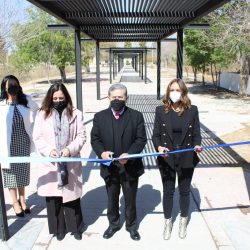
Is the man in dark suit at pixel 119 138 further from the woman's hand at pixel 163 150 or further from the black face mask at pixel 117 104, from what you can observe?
the woman's hand at pixel 163 150

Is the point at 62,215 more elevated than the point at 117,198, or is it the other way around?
the point at 117,198

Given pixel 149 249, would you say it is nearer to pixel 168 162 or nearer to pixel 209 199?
pixel 168 162

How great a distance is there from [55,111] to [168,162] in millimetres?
1289

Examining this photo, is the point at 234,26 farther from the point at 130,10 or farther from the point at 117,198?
the point at 117,198

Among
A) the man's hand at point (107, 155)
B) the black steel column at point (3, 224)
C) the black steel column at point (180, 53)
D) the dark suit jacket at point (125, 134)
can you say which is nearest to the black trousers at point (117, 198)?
the dark suit jacket at point (125, 134)

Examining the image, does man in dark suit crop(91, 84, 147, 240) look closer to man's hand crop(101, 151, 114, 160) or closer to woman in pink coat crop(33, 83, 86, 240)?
man's hand crop(101, 151, 114, 160)

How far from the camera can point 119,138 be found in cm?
353

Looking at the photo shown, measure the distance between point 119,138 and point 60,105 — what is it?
2.22ft

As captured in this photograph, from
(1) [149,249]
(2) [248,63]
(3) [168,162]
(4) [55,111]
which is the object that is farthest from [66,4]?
(2) [248,63]

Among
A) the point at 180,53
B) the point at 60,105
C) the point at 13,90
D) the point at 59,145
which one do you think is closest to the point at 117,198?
the point at 59,145

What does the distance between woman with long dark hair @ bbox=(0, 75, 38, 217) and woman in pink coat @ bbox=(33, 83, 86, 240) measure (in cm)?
61

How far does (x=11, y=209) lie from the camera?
4.55m

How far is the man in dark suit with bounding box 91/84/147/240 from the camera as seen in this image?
11.5ft

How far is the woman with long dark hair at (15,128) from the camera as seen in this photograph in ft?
13.3
